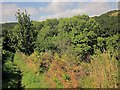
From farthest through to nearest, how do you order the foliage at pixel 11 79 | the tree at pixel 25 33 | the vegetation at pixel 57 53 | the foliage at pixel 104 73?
the tree at pixel 25 33 → the foliage at pixel 11 79 → the vegetation at pixel 57 53 → the foliage at pixel 104 73

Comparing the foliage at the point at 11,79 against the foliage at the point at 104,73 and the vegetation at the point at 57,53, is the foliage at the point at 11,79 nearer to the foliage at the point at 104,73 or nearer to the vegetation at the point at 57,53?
the vegetation at the point at 57,53

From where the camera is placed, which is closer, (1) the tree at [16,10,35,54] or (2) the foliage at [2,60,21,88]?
(2) the foliage at [2,60,21,88]

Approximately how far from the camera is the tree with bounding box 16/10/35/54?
40.2m

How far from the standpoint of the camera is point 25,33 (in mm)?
40125

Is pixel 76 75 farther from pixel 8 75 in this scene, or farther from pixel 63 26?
pixel 63 26

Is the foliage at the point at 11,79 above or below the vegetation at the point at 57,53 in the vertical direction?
below

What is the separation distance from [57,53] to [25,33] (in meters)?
11.5

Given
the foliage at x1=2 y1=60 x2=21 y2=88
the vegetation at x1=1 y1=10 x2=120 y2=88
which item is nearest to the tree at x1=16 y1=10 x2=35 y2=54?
the vegetation at x1=1 y1=10 x2=120 y2=88

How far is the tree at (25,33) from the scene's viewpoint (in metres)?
40.2

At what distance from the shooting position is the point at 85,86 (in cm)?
1088

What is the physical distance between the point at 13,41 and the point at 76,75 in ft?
115

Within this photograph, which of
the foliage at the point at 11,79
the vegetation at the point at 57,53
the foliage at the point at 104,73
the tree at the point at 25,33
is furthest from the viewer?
the tree at the point at 25,33

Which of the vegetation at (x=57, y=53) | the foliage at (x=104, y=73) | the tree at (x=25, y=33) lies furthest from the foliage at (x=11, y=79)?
the tree at (x=25, y=33)

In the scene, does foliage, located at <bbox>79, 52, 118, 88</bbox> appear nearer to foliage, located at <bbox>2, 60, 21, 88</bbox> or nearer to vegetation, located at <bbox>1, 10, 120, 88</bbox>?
vegetation, located at <bbox>1, 10, 120, 88</bbox>
